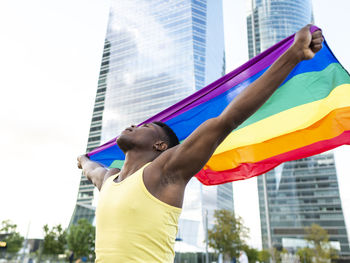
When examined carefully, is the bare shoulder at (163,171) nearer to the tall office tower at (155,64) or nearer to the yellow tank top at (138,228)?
the yellow tank top at (138,228)

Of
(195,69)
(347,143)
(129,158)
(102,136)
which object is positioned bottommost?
(129,158)

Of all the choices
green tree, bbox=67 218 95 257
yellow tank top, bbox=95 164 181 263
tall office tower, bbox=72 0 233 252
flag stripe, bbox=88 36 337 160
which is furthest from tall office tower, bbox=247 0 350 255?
yellow tank top, bbox=95 164 181 263

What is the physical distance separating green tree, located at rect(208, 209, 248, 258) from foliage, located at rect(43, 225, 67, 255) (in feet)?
57.9

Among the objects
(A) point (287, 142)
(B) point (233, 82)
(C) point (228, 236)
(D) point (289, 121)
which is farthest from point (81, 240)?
(B) point (233, 82)

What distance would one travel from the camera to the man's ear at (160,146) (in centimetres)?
208

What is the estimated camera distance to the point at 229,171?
3.91m

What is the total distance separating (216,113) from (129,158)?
1.72 metres

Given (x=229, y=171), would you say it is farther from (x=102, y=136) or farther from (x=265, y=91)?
(x=102, y=136)

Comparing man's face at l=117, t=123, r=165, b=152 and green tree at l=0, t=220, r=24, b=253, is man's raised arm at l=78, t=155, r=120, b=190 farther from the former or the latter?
green tree at l=0, t=220, r=24, b=253

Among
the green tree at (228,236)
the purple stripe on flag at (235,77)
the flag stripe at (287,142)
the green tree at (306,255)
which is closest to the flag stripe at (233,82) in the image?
the purple stripe on flag at (235,77)

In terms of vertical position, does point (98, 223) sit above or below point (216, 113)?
below

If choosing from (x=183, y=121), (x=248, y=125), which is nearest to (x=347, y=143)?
(x=248, y=125)

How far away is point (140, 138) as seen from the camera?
6.86 ft

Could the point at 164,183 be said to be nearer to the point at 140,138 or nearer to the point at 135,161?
the point at 135,161
